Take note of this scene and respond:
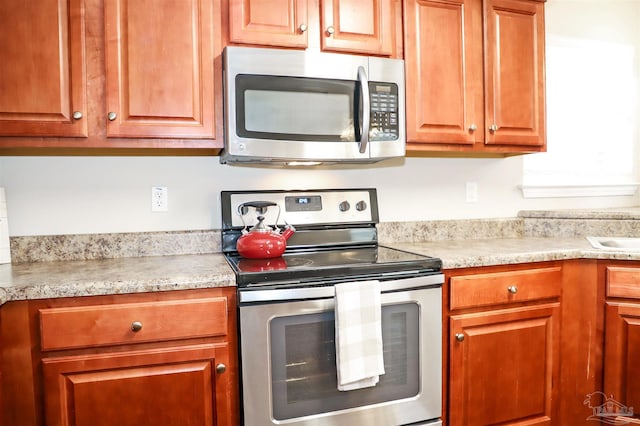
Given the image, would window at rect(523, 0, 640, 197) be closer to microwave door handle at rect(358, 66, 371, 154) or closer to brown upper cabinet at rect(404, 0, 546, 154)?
brown upper cabinet at rect(404, 0, 546, 154)

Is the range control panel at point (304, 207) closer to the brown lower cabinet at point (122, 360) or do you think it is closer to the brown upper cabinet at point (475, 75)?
the brown upper cabinet at point (475, 75)

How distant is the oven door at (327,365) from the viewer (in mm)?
1398

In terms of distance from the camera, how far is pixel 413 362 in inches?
62.7

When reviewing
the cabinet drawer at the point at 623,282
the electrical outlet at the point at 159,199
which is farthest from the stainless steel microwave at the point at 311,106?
the cabinet drawer at the point at 623,282

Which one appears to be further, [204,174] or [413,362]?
[204,174]

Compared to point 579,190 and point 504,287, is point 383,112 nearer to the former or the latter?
point 504,287

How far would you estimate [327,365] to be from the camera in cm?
148

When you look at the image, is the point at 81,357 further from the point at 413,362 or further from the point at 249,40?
the point at 249,40

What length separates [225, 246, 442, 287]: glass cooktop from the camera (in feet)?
4.68

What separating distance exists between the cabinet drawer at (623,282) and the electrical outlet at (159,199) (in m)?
1.92

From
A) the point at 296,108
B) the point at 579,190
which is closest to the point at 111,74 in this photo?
the point at 296,108

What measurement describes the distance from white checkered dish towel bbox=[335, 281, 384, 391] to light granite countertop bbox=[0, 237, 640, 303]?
361 mm

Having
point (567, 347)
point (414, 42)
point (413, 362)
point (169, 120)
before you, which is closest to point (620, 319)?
point (567, 347)

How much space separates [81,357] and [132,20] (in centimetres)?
118
